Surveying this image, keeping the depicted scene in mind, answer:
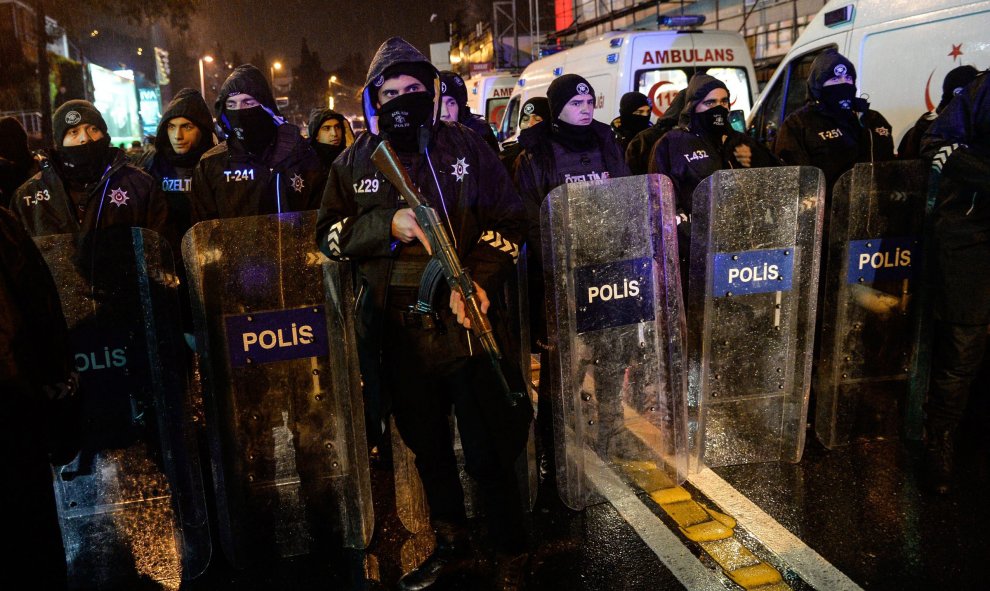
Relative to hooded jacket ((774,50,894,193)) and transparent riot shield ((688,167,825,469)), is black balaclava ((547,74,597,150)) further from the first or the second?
hooded jacket ((774,50,894,193))

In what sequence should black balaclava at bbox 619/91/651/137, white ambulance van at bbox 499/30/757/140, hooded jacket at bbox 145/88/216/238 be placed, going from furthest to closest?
white ambulance van at bbox 499/30/757/140 → black balaclava at bbox 619/91/651/137 → hooded jacket at bbox 145/88/216/238

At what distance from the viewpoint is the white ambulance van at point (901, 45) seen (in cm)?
558

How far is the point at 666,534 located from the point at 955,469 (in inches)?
63.6

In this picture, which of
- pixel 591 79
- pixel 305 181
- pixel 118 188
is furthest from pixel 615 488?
pixel 591 79

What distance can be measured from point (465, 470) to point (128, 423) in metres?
1.39

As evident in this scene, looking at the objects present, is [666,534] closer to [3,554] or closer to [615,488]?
[615,488]

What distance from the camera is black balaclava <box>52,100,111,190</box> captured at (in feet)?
13.2

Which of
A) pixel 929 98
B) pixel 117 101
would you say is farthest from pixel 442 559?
pixel 117 101

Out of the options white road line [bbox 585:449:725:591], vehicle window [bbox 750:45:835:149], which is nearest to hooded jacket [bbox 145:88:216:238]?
white road line [bbox 585:449:725:591]

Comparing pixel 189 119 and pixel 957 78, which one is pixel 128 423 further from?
pixel 957 78

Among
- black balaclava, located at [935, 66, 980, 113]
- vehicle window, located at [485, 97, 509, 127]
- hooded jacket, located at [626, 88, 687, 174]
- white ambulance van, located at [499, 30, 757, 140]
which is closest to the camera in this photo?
black balaclava, located at [935, 66, 980, 113]

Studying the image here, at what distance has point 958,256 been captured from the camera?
11.5 ft

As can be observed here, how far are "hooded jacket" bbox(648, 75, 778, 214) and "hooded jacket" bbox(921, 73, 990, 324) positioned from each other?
4.25ft

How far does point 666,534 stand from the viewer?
3289 mm
